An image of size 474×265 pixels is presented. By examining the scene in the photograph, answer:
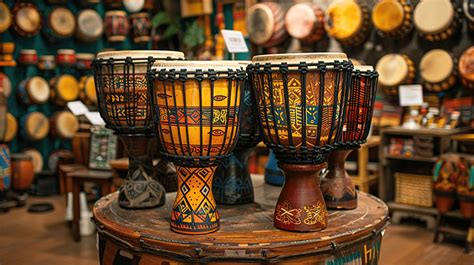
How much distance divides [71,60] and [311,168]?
5.24 metres

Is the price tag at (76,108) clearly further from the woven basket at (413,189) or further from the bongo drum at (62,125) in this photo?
the woven basket at (413,189)

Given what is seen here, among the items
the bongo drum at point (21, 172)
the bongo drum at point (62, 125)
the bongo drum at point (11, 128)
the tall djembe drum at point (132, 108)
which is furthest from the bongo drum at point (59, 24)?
the tall djembe drum at point (132, 108)

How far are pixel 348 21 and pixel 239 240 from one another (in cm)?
400

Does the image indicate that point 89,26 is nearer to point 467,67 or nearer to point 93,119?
point 93,119

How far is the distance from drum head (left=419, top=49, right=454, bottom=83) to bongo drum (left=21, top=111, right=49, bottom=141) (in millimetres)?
4371

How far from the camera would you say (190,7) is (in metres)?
6.96

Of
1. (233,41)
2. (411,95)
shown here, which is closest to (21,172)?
(233,41)

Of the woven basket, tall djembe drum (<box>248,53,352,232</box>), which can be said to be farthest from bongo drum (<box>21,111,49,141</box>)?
tall djembe drum (<box>248,53,352,232</box>)

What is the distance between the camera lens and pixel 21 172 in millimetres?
5426

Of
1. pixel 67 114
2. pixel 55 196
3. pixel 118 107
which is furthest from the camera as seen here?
pixel 67 114

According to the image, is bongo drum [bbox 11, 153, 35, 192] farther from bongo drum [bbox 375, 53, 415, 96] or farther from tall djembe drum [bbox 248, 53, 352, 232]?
tall djembe drum [bbox 248, 53, 352, 232]

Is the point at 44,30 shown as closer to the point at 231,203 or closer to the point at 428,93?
the point at 428,93

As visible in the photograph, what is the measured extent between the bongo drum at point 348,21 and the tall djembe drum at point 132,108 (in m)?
3.49

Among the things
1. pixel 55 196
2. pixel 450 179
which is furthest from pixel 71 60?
pixel 450 179
